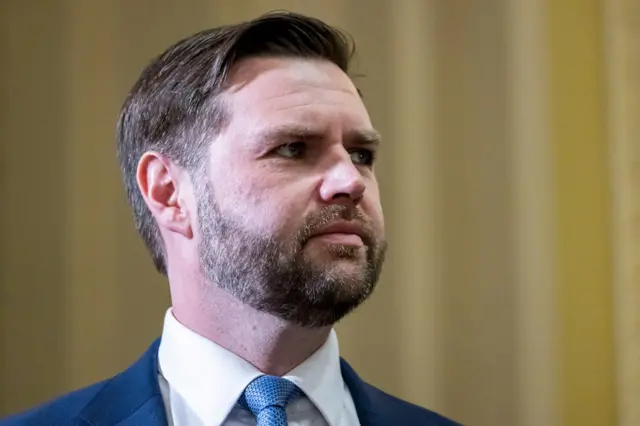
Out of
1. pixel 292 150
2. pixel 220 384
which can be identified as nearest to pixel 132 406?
pixel 220 384

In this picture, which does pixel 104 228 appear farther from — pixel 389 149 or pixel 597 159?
pixel 597 159

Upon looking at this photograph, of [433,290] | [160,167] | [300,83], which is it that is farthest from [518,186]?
[160,167]

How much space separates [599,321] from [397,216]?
0.41 metres

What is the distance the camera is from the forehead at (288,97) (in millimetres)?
1023

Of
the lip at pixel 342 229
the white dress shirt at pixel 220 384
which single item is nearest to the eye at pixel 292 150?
the lip at pixel 342 229

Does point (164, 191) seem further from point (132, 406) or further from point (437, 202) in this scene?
point (437, 202)

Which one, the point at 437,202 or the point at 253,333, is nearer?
the point at 253,333

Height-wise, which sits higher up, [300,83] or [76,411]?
[300,83]

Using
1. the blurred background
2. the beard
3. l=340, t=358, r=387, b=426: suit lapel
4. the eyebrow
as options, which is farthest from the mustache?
the blurred background

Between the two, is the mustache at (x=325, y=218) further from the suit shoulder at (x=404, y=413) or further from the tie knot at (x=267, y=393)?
the suit shoulder at (x=404, y=413)

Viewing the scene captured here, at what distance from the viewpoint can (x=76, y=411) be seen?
3.33 ft

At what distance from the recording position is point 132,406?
100 cm

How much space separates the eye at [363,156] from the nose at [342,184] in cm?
9

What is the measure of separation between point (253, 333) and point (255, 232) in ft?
0.48
